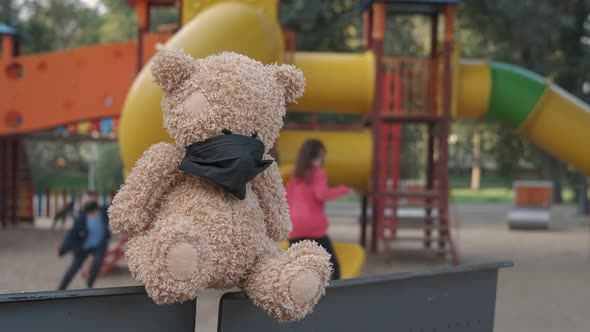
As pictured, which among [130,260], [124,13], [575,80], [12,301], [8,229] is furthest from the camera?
[124,13]

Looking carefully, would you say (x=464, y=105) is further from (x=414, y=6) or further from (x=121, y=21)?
(x=121, y=21)

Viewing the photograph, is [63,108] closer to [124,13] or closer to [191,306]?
[191,306]

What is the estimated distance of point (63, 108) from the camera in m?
12.1

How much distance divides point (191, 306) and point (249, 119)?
2.15 feet

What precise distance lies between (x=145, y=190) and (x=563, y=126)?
9044mm

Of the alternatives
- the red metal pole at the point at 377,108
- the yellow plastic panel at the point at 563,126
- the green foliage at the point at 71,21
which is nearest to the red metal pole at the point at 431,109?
the red metal pole at the point at 377,108

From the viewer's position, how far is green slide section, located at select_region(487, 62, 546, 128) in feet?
34.4

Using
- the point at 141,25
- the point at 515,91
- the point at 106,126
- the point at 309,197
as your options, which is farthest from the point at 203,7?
the point at 106,126

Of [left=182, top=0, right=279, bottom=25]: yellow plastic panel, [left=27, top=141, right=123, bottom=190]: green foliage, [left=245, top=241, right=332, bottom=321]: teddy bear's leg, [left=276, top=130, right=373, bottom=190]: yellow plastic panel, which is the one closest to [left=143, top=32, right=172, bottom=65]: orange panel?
[left=276, top=130, right=373, bottom=190]: yellow plastic panel

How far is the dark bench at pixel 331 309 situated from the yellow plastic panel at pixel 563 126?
7625mm

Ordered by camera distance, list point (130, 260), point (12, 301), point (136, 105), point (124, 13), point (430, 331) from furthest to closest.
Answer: point (124, 13) → point (136, 105) → point (430, 331) → point (130, 260) → point (12, 301)

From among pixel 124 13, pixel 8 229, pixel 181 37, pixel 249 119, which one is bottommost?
pixel 8 229

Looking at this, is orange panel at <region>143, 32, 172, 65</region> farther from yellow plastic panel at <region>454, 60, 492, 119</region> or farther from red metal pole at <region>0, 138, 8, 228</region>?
red metal pole at <region>0, 138, 8, 228</region>

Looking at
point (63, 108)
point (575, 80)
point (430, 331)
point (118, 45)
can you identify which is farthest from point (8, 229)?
point (575, 80)
